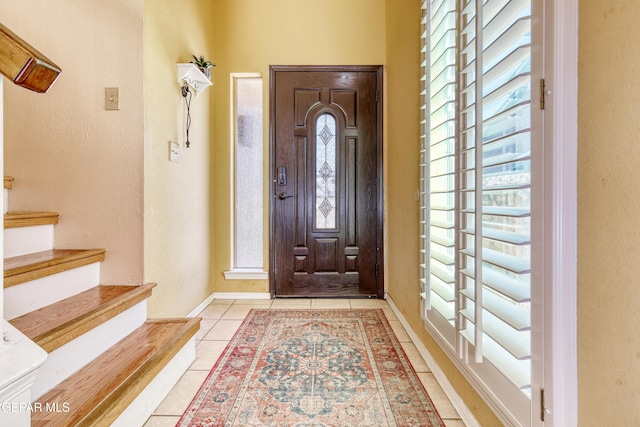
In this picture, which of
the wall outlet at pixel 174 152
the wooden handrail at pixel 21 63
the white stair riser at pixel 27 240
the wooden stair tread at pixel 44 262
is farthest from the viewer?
the wall outlet at pixel 174 152

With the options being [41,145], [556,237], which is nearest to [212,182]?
[41,145]

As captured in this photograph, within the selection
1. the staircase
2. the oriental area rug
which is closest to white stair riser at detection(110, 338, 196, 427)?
the staircase

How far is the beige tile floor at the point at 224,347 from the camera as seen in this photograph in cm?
136

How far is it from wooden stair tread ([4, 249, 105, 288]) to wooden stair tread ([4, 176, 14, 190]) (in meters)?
0.40

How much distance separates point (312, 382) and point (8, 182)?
6.16 ft

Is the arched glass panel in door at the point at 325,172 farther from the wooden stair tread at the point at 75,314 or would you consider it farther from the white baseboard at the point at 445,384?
the wooden stair tread at the point at 75,314

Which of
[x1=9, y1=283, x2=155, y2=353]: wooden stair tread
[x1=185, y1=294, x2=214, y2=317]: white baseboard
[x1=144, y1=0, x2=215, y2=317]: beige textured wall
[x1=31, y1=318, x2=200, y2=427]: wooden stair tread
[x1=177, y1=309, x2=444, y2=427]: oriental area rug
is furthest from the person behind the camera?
[x1=185, y1=294, x2=214, y2=317]: white baseboard

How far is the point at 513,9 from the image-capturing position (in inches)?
35.7

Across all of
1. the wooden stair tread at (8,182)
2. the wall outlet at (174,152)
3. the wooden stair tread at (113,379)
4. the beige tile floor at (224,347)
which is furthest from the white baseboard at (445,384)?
the wooden stair tread at (8,182)

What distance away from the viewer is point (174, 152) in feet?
6.87

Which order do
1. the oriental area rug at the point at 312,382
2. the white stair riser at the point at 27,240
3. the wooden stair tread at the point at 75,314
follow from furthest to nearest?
the white stair riser at the point at 27,240, the oriental area rug at the point at 312,382, the wooden stair tread at the point at 75,314

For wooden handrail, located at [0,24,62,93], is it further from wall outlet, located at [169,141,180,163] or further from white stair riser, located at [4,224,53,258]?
wall outlet, located at [169,141,180,163]

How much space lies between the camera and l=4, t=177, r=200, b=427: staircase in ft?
3.55

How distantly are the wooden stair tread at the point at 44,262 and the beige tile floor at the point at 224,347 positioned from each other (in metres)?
0.76
